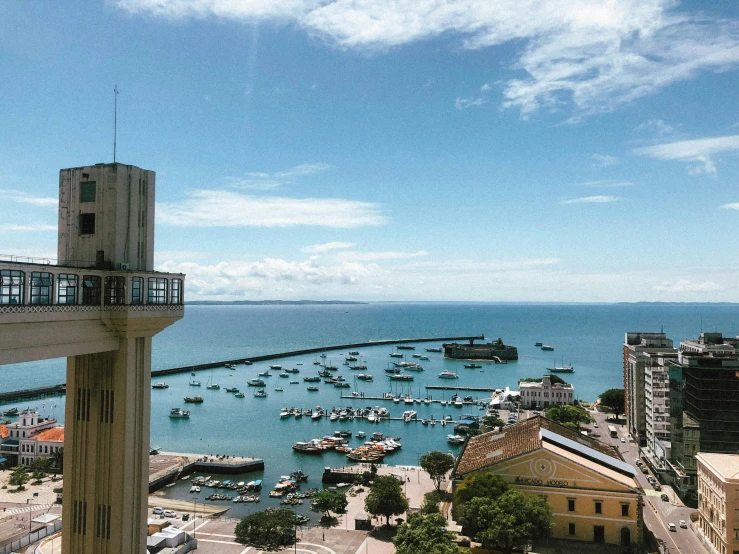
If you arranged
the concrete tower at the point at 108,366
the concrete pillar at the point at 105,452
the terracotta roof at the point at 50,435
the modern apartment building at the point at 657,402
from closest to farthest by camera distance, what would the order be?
the concrete tower at the point at 108,366
the concrete pillar at the point at 105,452
the modern apartment building at the point at 657,402
the terracotta roof at the point at 50,435

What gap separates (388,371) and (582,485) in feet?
339

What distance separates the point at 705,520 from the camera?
1624 inches

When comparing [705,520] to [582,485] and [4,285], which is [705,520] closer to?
[582,485]

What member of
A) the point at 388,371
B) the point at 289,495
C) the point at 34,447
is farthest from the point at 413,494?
the point at 388,371

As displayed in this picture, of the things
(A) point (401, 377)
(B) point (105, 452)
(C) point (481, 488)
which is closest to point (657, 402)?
(C) point (481, 488)

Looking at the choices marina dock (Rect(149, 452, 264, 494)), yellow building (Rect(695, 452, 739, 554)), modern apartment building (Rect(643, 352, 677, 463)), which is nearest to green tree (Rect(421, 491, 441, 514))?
yellow building (Rect(695, 452, 739, 554))

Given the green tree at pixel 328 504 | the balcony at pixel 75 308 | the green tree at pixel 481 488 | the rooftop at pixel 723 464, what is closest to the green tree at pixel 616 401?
the rooftop at pixel 723 464

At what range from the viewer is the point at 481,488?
37906 mm

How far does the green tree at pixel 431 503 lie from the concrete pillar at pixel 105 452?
2420 cm

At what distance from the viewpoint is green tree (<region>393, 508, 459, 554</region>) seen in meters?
30.6

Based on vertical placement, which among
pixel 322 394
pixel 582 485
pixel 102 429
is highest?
pixel 102 429

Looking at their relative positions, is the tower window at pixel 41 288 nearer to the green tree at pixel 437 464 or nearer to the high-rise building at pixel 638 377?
the green tree at pixel 437 464

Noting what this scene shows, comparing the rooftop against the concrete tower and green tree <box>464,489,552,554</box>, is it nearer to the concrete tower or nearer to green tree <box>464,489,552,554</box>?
green tree <box>464,489,552,554</box>

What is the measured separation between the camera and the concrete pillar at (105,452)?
769 inches
